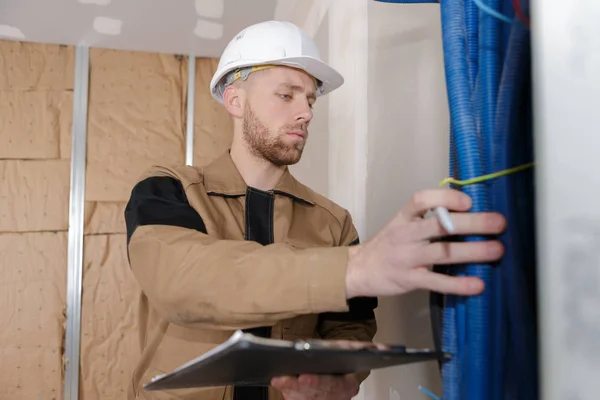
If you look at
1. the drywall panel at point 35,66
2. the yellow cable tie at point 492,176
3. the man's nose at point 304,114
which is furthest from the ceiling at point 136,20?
the yellow cable tie at point 492,176

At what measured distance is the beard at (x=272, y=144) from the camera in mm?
1174

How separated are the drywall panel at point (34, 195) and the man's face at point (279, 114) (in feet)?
6.65

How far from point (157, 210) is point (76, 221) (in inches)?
85.3

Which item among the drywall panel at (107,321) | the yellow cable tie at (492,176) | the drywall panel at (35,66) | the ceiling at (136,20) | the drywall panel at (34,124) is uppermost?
the ceiling at (136,20)

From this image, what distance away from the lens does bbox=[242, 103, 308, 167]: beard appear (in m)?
1.17

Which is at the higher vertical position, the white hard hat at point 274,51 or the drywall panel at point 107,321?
the white hard hat at point 274,51

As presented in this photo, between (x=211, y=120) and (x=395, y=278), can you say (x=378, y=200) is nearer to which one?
(x=395, y=278)

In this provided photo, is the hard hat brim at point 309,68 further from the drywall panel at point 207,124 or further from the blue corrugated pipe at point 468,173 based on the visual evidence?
the drywall panel at point 207,124

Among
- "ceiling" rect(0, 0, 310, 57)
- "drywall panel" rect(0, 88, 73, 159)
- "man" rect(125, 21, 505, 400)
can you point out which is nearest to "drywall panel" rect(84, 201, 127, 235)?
"drywall panel" rect(0, 88, 73, 159)

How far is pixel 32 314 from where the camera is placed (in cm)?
273

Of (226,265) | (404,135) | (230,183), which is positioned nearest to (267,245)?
(226,265)

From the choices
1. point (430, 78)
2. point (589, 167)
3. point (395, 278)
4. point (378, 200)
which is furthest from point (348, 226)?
point (589, 167)

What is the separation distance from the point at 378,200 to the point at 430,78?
12.6 inches

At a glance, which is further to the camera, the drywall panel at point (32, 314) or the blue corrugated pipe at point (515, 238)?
the drywall panel at point (32, 314)
